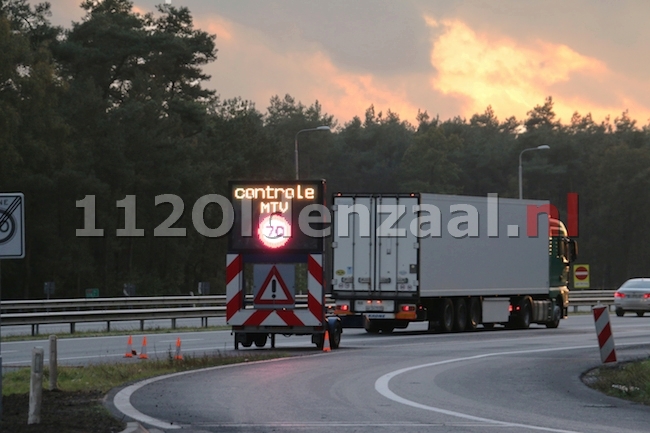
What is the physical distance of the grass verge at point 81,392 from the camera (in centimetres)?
1130

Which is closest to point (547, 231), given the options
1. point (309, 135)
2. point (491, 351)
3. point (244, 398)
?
point (491, 351)

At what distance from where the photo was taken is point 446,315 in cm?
3216

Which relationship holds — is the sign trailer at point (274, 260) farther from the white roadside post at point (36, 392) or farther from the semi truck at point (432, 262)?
the white roadside post at point (36, 392)

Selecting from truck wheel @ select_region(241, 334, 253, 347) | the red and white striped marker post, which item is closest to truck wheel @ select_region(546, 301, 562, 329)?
truck wheel @ select_region(241, 334, 253, 347)

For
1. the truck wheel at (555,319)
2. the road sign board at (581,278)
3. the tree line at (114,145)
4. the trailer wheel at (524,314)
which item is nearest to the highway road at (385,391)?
the trailer wheel at (524,314)

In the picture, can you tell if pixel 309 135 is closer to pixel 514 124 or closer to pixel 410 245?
pixel 514 124

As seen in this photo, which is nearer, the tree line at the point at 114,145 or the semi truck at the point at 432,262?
the semi truck at the point at 432,262

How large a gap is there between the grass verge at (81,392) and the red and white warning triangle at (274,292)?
4.24ft

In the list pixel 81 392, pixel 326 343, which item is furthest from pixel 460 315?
pixel 81 392

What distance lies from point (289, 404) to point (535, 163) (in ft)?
368

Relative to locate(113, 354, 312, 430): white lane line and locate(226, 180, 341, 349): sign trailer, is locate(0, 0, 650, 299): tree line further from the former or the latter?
locate(113, 354, 312, 430): white lane line

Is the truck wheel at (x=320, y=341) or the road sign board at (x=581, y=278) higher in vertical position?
the road sign board at (x=581, y=278)

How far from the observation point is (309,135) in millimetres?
137000

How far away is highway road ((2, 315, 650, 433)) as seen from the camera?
12398 millimetres
